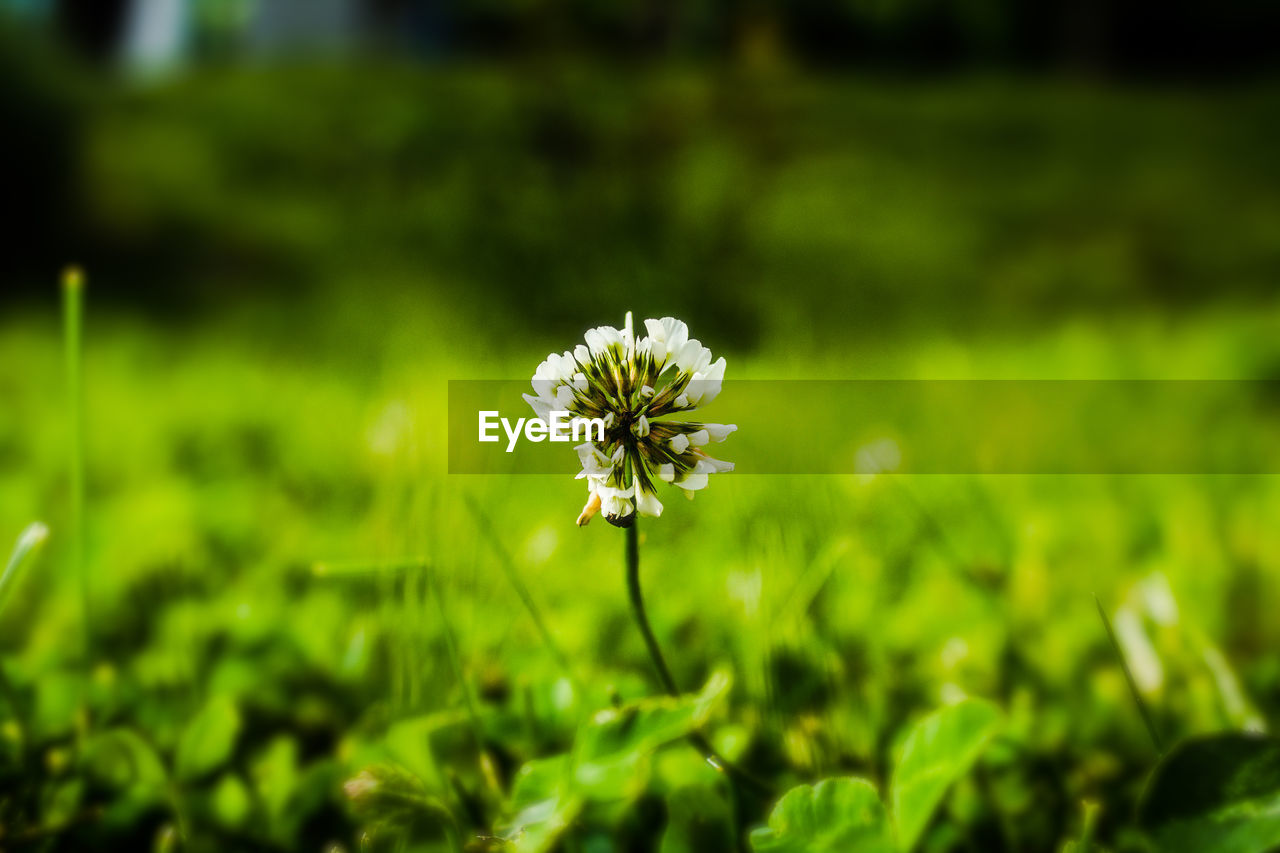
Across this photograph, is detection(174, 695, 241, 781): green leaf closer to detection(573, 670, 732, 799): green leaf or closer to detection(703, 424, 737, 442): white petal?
detection(573, 670, 732, 799): green leaf

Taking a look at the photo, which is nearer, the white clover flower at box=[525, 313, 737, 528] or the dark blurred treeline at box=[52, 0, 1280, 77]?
the white clover flower at box=[525, 313, 737, 528]

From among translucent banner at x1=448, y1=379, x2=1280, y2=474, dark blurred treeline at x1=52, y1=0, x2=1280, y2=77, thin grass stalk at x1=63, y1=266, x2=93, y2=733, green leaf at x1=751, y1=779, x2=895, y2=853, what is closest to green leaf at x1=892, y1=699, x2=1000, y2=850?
green leaf at x1=751, y1=779, x2=895, y2=853

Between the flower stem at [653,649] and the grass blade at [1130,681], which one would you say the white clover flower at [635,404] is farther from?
the grass blade at [1130,681]

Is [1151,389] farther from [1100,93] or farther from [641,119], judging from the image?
[1100,93]

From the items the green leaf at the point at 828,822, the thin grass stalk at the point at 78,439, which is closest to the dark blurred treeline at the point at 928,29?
the thin grass stalk at the point at 78,439

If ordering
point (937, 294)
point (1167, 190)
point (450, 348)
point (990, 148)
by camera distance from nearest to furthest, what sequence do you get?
point (450, 348) < point (937, 294) < point (1167, 190) < point (990, 148)

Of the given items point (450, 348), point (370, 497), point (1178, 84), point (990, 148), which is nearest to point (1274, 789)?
point (370, 497)

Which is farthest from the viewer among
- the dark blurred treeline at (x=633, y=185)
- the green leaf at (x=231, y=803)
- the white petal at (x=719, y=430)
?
the dark blurred treeline at (x=633, y=185)
